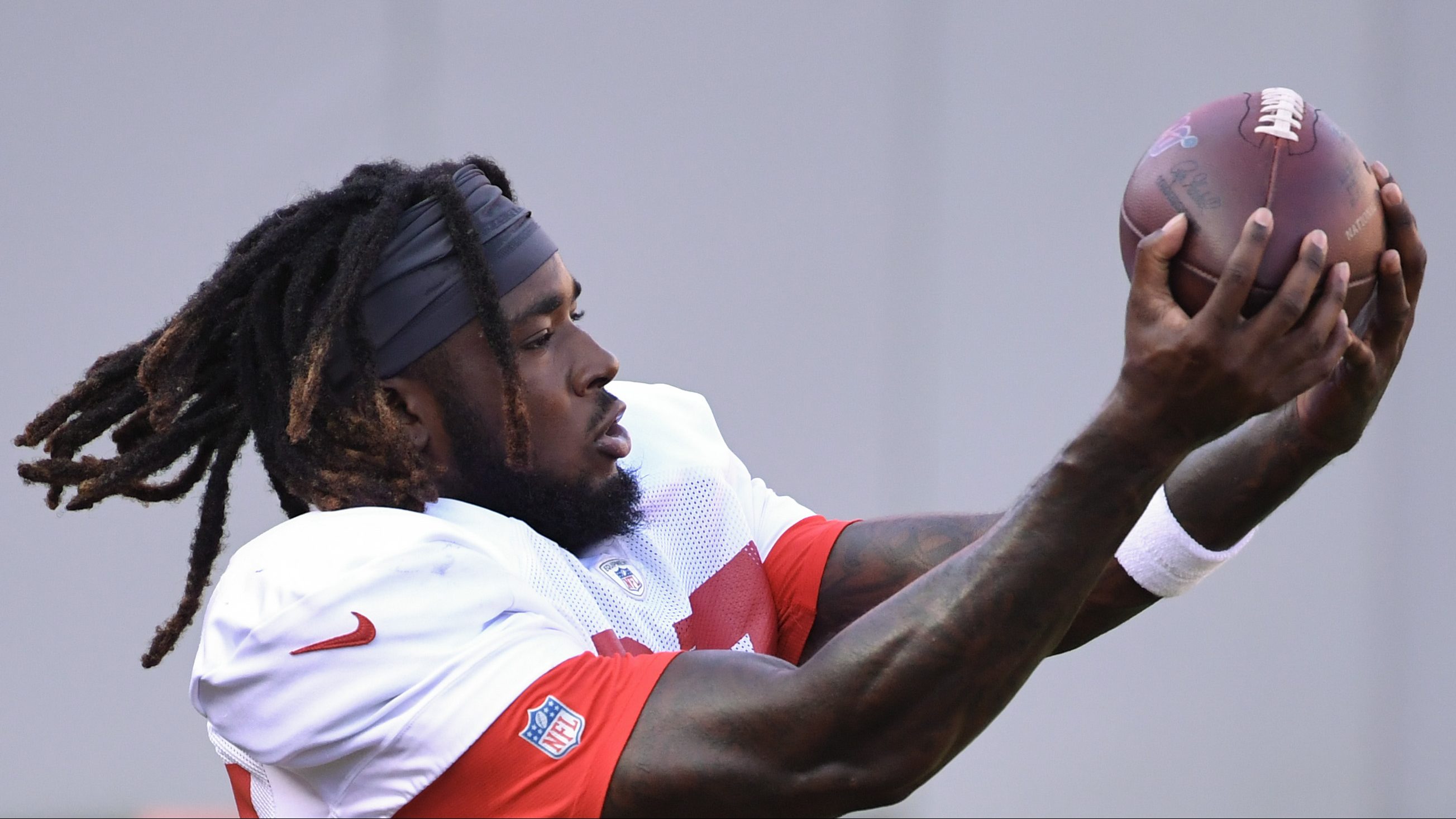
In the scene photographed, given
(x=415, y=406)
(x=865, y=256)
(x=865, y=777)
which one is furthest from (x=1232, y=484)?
(x=865, y=256)

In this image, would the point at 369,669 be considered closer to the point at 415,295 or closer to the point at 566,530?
the point at 566,530

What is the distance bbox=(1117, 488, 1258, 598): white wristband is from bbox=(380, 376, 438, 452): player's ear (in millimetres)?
950

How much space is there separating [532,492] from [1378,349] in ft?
3.46

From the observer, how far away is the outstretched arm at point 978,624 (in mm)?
1312

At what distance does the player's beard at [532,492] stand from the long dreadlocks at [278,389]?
0.05 metres

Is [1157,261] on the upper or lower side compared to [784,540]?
upper

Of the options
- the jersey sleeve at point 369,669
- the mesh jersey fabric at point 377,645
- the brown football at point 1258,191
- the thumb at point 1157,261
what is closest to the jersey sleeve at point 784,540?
the mesh jersey fabric at point 377,645

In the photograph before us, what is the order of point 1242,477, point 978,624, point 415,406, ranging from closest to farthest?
point 978,624
point 1242,477
point 415,406

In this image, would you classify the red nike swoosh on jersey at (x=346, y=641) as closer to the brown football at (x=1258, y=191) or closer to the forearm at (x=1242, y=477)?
the brown football at (x=1258, y=191)

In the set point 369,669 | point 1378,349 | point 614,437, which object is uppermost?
point 1378,349

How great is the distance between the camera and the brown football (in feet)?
4.68

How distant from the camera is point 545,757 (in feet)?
4.93

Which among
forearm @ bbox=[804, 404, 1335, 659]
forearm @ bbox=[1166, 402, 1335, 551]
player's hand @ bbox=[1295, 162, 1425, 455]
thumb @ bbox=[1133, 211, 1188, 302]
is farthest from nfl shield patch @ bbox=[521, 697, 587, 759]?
forearm @ bbox=[1166, 402, 1335, 551]

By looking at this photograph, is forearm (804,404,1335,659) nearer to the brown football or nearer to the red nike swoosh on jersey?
the brown football
